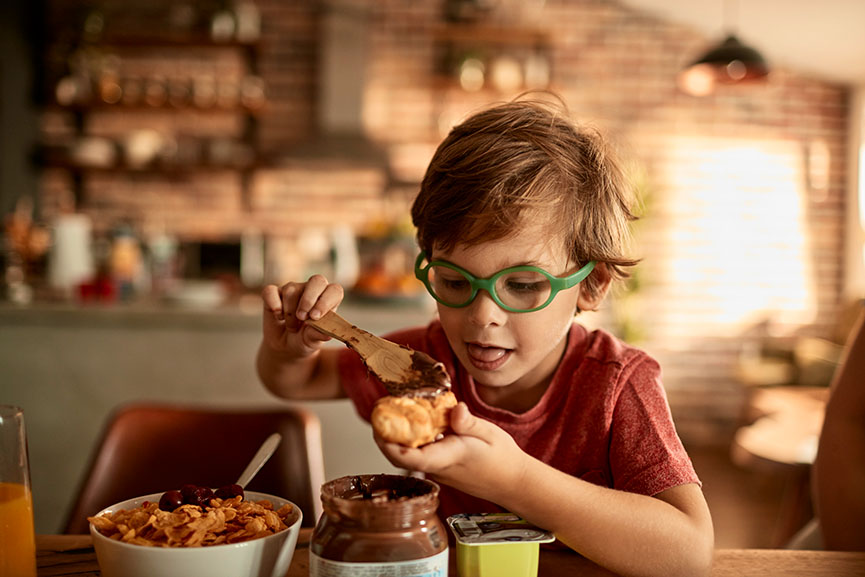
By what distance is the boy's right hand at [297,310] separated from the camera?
0.93 metres

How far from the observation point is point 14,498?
0.74 metres

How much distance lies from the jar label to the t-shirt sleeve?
35cm

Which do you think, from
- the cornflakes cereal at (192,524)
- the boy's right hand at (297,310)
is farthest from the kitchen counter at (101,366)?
the cornflakes cereal at (192,524)

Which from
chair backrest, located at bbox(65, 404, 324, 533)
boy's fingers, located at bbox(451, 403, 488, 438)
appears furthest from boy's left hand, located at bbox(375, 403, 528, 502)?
chair backrest, located at bbox(65, 404, 324, 533)

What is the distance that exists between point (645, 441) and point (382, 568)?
439mm

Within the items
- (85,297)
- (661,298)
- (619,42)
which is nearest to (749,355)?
(661,298)

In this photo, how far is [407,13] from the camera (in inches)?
207

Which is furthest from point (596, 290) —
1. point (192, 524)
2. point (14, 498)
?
point (14, 498)

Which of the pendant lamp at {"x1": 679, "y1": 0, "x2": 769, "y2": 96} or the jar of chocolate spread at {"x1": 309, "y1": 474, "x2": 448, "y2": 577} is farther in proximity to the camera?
the pendant lamp at {"x1": 679, "y1": 0, "x2": 769, "y2": 96}

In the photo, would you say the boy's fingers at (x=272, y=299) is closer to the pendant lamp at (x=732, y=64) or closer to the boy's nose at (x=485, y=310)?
the boy's nose at (x=485, y=310)

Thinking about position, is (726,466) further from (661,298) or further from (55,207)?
(55,207)

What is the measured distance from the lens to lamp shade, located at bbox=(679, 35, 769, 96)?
3.39 metres

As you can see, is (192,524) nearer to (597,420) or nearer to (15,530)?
(15,530)

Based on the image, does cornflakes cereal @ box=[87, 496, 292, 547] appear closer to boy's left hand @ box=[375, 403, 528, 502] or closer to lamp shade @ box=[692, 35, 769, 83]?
boy's left hand @ box=[375, 403, 528, 502]
